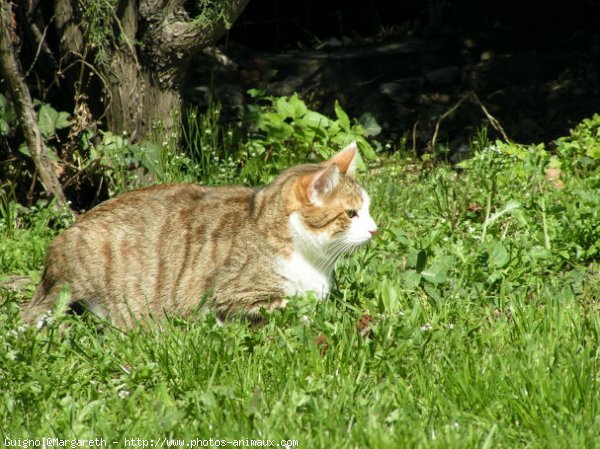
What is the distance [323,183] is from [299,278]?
17.7 inches

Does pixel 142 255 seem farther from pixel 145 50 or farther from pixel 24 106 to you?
pixel 145 50

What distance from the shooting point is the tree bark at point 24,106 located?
545 centimetres

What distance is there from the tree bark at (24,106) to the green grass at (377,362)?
1.08m

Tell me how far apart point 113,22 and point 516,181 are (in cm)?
258

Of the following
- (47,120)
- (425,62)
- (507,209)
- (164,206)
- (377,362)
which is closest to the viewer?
(377,362)

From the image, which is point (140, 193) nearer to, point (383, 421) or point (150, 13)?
point (150, 13)

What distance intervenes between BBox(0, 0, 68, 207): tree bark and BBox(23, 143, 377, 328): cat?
1.20 meters

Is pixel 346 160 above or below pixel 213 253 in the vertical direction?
above

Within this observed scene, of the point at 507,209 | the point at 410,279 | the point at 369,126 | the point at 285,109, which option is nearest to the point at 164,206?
the point at 410,279

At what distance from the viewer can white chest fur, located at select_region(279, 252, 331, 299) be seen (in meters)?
4.42

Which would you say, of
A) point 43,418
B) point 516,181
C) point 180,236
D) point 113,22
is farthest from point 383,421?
point 113,22

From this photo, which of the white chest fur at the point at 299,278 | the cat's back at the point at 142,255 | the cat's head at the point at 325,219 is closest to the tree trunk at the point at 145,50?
the cat's back at the point at 142,255

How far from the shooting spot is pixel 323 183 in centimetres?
446

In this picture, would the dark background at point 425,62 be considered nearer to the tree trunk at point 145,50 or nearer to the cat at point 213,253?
the tree trunk at point 145,50
